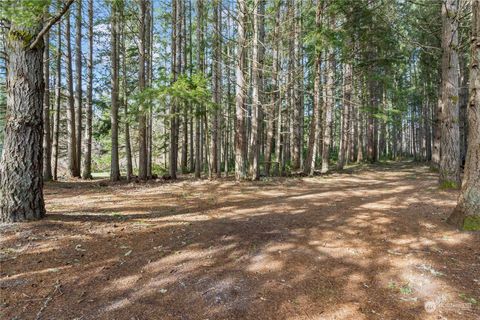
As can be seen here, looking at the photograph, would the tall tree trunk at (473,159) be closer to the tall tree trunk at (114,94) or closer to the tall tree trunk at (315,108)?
the tall tree trunk at (315,108)

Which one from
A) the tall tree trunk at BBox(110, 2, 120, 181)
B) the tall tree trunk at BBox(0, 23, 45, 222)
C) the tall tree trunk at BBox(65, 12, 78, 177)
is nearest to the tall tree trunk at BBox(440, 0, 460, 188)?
the tall tree trunk at BBox(0, 23, 45, 222)

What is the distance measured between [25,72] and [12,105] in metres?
0.64

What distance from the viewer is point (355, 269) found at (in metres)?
3.85

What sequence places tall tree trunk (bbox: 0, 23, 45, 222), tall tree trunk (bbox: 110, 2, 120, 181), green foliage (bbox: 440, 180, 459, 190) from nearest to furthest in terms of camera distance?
tall tree trunk (bbox: 0, 23, 45, 222) → green foliage (bbox: 440, 180, 459, 190) → tall tree trunk (bbox: 110, 2, 120, 181)

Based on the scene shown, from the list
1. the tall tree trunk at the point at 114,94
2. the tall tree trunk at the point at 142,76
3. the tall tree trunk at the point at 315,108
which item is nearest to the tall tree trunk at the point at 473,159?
the tall tree trunk at the point at 315,108

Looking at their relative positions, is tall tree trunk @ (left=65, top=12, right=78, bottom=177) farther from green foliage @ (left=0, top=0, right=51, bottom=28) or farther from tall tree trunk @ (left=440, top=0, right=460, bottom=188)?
tall tree trunk @ (left=440, top=0, right=460, bottom=188)

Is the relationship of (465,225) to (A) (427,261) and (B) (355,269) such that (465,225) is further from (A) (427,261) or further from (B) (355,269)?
(B) (355,269)

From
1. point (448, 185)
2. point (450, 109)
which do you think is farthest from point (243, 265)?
point (450, 109)

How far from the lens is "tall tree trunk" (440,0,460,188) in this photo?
28.1ft

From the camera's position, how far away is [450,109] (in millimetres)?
8656

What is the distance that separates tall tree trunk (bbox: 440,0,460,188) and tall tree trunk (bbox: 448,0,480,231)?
3.85 m

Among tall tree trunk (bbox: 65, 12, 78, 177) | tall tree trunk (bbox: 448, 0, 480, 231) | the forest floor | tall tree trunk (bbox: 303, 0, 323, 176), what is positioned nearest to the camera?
the forest floor

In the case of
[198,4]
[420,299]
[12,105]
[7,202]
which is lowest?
[420,299]

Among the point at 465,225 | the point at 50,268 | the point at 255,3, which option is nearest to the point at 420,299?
the point at 465,225
